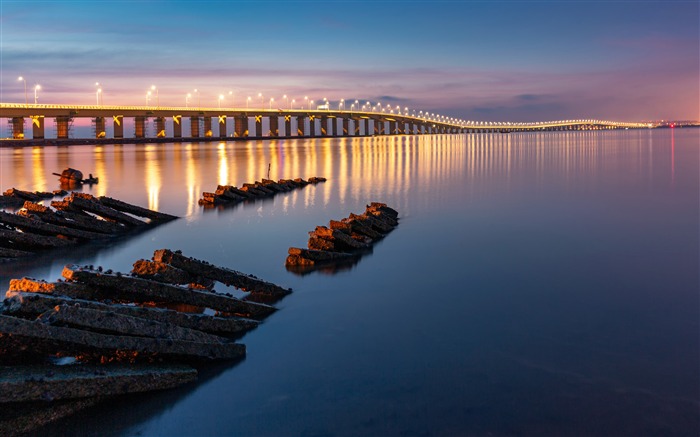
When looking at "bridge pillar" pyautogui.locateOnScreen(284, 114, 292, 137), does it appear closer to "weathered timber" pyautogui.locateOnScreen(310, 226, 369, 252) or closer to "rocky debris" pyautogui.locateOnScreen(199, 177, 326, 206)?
"rocky debris" pyautogui.locateOnScreen(199, 177, 326, 206)

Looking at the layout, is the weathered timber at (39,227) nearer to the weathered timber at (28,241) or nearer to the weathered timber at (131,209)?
the weathered timber at (28,241)

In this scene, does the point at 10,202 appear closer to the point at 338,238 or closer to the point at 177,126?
the point at 338,238

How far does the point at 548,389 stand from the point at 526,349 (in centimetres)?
106

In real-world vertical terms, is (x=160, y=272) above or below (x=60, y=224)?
below

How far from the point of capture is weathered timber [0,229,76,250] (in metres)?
11.5

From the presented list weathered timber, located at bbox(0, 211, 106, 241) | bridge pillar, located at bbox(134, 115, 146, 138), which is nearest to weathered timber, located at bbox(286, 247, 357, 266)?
weathered timber, located at bbox(0, 211, 106, 241)

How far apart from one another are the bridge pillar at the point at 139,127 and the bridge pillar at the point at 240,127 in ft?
80.7

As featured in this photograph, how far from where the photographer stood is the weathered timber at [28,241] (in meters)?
11.5

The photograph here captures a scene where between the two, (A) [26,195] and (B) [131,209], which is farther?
(A) [26,195]

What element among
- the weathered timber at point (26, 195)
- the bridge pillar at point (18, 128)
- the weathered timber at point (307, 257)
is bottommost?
the weathered timber at point (307, 257)

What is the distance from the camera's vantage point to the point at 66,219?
13.5 meters

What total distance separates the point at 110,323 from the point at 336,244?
680 cm

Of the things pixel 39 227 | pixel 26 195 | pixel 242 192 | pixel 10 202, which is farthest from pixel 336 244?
pixel 26 195

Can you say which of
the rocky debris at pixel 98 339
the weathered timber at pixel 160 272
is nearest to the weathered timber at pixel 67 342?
the rocky debris at pixel 98 339
